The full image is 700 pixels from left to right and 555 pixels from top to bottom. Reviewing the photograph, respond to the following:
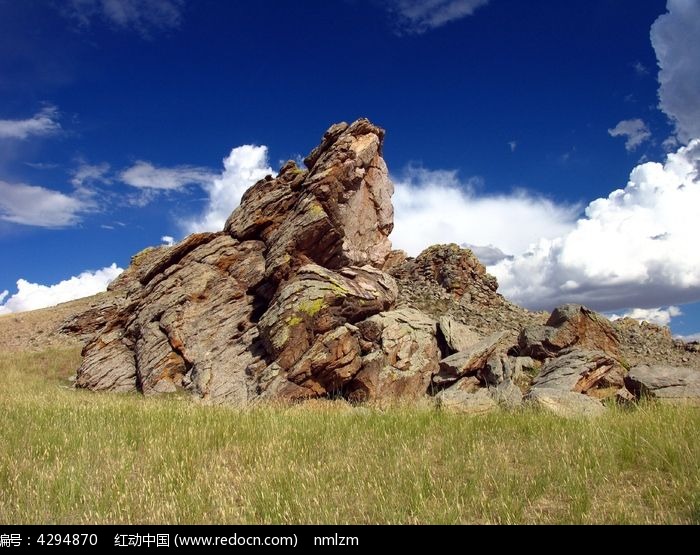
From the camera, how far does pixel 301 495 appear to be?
6277 mm

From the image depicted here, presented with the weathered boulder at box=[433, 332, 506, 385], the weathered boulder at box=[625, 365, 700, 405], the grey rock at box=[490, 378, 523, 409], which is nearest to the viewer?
the grey rock at box=[490, 378, 523, 409]

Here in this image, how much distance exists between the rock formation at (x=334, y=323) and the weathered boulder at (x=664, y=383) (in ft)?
0.29

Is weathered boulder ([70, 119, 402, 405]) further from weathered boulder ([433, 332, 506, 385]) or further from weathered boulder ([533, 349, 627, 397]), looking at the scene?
weathered boulder ([533, 349, 627, 397])

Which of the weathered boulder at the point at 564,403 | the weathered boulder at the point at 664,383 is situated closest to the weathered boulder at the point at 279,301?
the weathered boulder at the point at 564,403

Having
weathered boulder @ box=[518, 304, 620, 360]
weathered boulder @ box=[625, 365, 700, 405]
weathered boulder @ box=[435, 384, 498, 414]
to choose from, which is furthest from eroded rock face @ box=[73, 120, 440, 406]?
weathered boulder @ box=[625, 365, 700, 405]

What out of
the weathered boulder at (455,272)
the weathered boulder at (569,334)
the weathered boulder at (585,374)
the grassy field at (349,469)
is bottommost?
the grassy field at (349,469)

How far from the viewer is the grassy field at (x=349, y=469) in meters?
5.83

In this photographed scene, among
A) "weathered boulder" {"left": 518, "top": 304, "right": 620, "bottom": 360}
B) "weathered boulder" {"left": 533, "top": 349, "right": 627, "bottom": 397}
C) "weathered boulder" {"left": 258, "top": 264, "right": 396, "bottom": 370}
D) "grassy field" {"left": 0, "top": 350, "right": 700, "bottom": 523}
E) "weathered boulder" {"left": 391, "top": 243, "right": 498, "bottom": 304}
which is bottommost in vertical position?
"grassy field" {"left": 0, "top": 350, "right": 700, "bottom": 523}

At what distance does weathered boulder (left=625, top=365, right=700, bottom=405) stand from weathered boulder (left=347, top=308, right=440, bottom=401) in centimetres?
823

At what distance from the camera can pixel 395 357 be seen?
22.4m

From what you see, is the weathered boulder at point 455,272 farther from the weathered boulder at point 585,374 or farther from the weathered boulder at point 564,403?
the weathered boulder at point 564,403

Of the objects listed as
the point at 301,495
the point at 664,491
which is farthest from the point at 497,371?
the point at 301,495

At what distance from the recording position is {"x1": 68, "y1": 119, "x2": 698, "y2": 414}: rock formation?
20.9 m

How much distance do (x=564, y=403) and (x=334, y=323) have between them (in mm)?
11491
